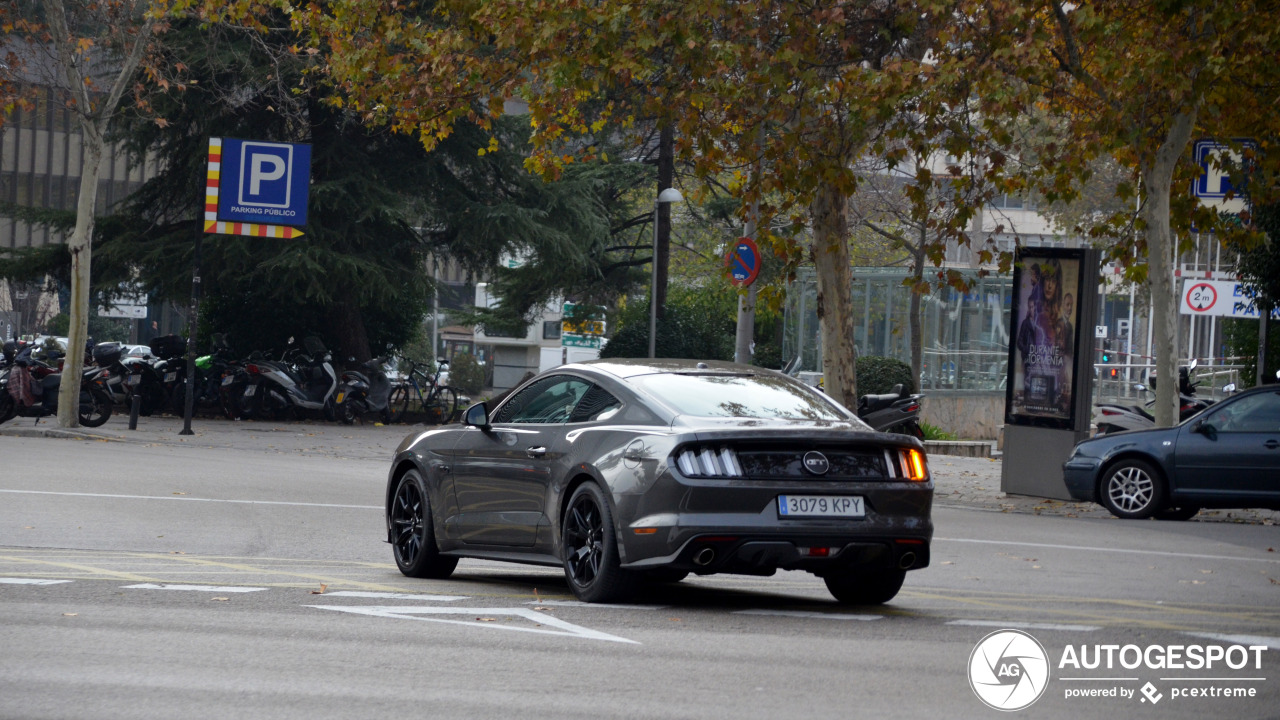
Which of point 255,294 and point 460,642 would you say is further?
point 255,294

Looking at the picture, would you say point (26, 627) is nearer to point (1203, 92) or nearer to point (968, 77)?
point (968, 77)

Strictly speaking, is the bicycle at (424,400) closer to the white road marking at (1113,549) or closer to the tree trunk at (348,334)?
the tree trunk at (348,334)

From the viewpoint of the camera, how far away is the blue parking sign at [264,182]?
89.7 ft

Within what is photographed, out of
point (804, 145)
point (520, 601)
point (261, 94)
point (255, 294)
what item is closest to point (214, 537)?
point (520, 601)

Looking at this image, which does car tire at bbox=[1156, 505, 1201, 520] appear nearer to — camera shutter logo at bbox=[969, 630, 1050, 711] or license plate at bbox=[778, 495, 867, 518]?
license plate at bbox=[778, 495, 867, 518]

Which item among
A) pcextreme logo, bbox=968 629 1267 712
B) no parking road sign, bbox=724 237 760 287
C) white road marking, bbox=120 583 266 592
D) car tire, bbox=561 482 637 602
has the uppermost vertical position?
no parking road sign, bbox=724 237 760 287

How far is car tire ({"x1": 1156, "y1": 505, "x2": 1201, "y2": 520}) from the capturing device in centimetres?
1811

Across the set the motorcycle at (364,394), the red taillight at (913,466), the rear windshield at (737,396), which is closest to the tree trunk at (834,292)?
the rear windshield at (737,396)

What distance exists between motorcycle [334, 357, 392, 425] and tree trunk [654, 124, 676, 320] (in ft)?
20.0

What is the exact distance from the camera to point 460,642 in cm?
763

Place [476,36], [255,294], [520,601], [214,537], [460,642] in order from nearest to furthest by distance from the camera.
Result: [460,642]
[520,601]
[214,537]
[476,36]
[255,294]

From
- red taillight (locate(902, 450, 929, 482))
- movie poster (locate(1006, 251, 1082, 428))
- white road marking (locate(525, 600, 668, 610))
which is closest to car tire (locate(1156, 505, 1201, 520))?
movie poster (locate(1006, 251, 1082, 428))

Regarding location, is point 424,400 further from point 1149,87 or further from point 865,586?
point 865,586

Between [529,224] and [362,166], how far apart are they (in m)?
3.34
